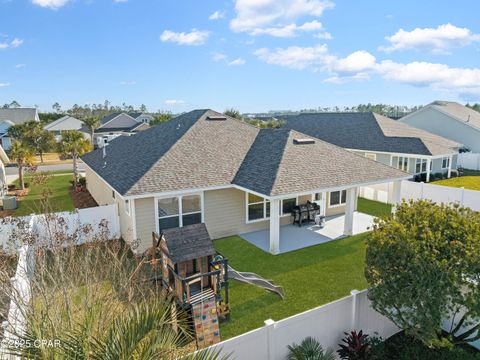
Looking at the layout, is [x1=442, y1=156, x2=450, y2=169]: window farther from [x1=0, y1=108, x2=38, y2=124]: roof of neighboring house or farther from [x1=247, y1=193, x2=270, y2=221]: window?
[x1=0, y1=108, x2=38, y2=124]: roof of neighboring house

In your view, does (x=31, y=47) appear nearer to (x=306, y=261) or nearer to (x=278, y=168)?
(x=278, y=168)

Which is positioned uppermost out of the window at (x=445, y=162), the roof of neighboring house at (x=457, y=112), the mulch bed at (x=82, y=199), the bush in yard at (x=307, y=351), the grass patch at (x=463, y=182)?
the roof of neighboring house at (x=457, y=112)

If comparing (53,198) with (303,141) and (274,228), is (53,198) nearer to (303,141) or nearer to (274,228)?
(274,228)

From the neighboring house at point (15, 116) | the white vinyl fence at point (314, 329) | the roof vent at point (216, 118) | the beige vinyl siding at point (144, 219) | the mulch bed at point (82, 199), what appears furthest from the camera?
the neighboring house at point (15, 116)

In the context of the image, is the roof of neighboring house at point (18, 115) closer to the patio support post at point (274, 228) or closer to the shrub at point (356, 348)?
the patio support post at point (274, 228)

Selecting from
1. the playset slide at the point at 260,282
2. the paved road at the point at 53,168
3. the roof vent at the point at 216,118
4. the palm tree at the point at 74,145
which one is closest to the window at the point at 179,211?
the playset slide at the point at 260,282

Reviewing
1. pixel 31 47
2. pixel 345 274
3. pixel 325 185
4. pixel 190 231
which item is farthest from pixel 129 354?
pixel 31 47
